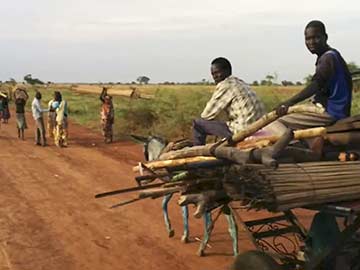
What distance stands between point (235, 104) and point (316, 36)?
101 centimetres

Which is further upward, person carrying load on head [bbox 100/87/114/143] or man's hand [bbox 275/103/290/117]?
man's hand [bbox 275/103/290/117]

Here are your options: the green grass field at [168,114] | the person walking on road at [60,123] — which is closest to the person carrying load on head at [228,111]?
the green grass field at [168,114]

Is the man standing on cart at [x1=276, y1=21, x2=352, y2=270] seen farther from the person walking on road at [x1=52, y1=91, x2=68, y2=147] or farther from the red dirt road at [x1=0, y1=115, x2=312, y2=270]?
the person walking on road at [x1=52, y1=91, x2=68, y2=147]

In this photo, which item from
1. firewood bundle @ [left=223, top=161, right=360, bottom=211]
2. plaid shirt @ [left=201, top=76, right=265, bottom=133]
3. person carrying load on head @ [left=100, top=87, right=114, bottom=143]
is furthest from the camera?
person carrying load on head @ [left=100, top=87, right=114, bottom=143]

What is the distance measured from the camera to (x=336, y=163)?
467 centimetres

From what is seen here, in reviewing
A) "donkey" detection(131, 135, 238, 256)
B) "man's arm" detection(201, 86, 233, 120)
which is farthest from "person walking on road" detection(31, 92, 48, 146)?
"man's arm" detection(201, 86, 233, 120)

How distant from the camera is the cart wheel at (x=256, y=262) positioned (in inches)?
189

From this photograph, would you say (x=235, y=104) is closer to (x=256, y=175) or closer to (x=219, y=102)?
(x=219, y=102)

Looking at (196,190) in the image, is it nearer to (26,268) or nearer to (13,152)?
(26,268)

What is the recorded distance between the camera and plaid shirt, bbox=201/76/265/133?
5.94 m

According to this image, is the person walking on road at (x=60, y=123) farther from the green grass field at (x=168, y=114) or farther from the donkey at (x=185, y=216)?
the donkey at (x=185, y=216)

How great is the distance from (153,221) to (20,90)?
617 inches

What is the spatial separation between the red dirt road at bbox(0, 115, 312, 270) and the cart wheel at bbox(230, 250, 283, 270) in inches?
89.5

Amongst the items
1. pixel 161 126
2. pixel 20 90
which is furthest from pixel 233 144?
pixel 20 90
